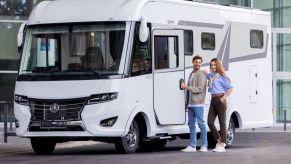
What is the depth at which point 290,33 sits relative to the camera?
122ft

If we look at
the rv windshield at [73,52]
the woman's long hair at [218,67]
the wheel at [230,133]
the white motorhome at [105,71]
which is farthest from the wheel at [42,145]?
the wheel at [230,133]

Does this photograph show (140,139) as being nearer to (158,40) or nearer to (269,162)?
(158,40)

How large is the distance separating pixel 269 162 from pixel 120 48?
401cm

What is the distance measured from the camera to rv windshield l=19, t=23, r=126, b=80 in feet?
60.3

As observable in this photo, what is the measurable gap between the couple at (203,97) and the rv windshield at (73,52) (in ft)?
5.83

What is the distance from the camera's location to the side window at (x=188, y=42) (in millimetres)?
20062

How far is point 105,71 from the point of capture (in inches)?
720

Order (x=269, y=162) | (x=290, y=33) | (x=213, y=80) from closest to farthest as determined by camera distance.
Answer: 1. (x=269, y=162)
2. (x=213, y=80)
3. (x=290, y=33)

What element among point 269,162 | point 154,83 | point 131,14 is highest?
point 131,14

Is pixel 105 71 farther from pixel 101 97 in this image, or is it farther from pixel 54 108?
pixel 54 108

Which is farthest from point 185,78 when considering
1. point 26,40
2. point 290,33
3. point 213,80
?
point 290,33

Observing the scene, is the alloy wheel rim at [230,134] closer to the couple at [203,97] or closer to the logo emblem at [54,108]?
the couple at [203,97]

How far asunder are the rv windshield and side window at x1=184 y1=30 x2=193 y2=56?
197cm

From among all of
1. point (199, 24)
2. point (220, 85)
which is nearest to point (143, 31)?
point (220, 85)
